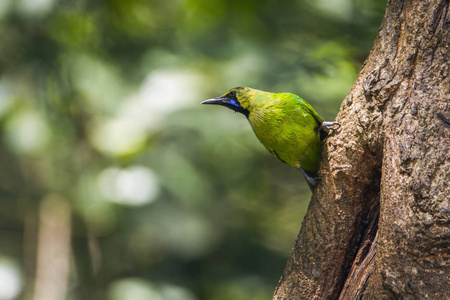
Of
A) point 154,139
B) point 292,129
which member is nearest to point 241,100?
point 292,129

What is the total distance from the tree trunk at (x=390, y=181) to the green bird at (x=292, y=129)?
0.29 m

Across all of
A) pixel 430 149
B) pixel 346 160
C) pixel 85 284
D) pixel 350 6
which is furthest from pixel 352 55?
pixel 85 284

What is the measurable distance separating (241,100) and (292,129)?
80 centimetres

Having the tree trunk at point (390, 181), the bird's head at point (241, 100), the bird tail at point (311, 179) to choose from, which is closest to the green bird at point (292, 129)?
the bird tail at point (311, 179)

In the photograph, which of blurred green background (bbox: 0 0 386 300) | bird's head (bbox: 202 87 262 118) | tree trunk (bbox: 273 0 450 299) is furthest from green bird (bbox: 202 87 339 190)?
blurred green background (bbox: 0 0 386 300)

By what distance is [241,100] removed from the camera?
3.81 meters

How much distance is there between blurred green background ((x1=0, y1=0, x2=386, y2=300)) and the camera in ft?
15.1

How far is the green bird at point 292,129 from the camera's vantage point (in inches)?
119

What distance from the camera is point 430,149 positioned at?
2.04 meters

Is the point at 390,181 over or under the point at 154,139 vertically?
under

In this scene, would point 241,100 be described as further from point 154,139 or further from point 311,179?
point 154,139

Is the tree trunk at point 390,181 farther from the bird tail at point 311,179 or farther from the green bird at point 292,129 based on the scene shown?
the green bird at point 292,129

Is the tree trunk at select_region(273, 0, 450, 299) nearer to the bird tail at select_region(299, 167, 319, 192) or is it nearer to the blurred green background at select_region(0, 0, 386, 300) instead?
the bird tail at select_region(299, 167, 319, 192)

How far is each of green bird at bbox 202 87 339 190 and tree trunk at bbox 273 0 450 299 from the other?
29cm
